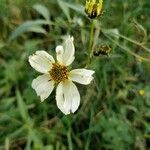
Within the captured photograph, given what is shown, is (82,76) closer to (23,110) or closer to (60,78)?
(60,78)

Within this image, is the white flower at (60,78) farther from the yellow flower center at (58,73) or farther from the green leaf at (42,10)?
the green leaf at (42,10)

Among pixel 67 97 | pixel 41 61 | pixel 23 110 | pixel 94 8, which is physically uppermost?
pixel 94 8

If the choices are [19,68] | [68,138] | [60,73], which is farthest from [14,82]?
[60,73]

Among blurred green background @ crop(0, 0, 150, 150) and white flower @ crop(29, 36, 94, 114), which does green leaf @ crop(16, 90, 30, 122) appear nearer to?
blurred green background @ crop(0, 0, 150, 150)

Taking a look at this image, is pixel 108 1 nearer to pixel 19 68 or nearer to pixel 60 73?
pixel 19 68

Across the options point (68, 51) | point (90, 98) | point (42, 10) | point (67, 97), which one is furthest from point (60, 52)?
point (42, 10)

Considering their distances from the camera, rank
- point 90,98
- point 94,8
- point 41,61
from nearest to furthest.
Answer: point 94,8 < point 41,61 < point 90,98

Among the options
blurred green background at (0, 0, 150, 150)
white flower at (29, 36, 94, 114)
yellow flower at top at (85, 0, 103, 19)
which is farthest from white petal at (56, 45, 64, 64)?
blurred green background at (0, 0, 150, 150)
